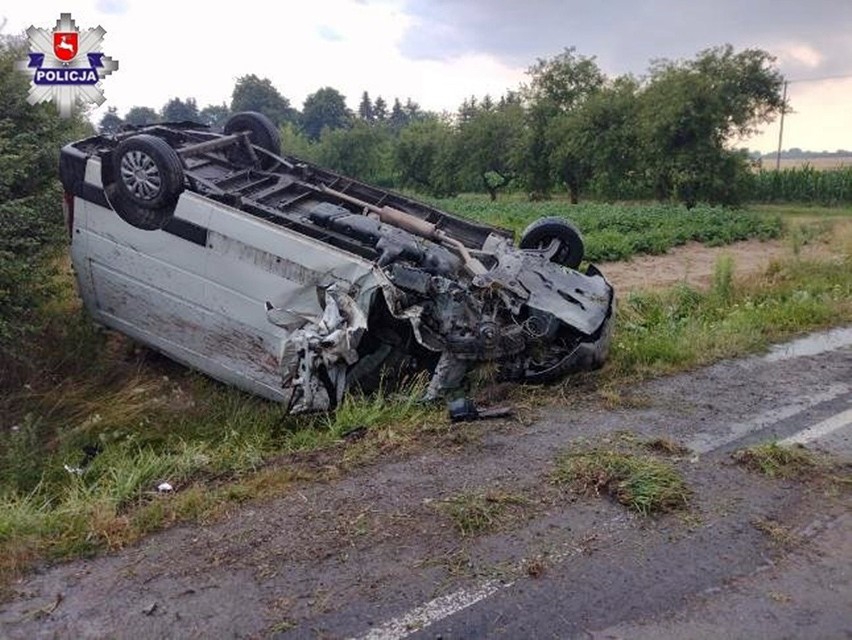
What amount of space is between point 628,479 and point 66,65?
25.9 feet

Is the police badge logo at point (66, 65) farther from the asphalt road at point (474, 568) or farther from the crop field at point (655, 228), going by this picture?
the crop field at point (655, 228)

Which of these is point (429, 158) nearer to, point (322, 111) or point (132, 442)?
point (132, 442)

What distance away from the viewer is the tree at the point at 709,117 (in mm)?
23609

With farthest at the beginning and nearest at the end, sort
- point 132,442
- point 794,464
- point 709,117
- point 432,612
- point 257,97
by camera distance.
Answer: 1. point 257,97
2. point 709,117
3. point 132,442
4. point 794,464
5. point 432,612

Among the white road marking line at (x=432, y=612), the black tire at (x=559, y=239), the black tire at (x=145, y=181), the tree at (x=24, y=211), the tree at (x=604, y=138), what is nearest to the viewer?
the white road marking line at (x=432, y=612)

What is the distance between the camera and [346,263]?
504 centimetres

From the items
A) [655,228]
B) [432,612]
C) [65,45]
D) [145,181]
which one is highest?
[65,45]

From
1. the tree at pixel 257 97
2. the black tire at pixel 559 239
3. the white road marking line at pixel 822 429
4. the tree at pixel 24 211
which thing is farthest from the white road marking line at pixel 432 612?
the tree at pixel 257 97

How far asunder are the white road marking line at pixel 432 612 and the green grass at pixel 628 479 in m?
0.89

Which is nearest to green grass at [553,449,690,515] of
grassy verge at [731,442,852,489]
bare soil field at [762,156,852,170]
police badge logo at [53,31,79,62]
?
grassy verge at [731,442,852,489]

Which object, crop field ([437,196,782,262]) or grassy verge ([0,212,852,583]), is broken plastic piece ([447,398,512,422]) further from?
crop field ([437,196,782,262])

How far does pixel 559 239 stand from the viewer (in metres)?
6.79

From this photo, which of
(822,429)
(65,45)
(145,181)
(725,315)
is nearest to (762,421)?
(822,429)

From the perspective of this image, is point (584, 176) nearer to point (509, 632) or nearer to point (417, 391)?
point (417, 391)
